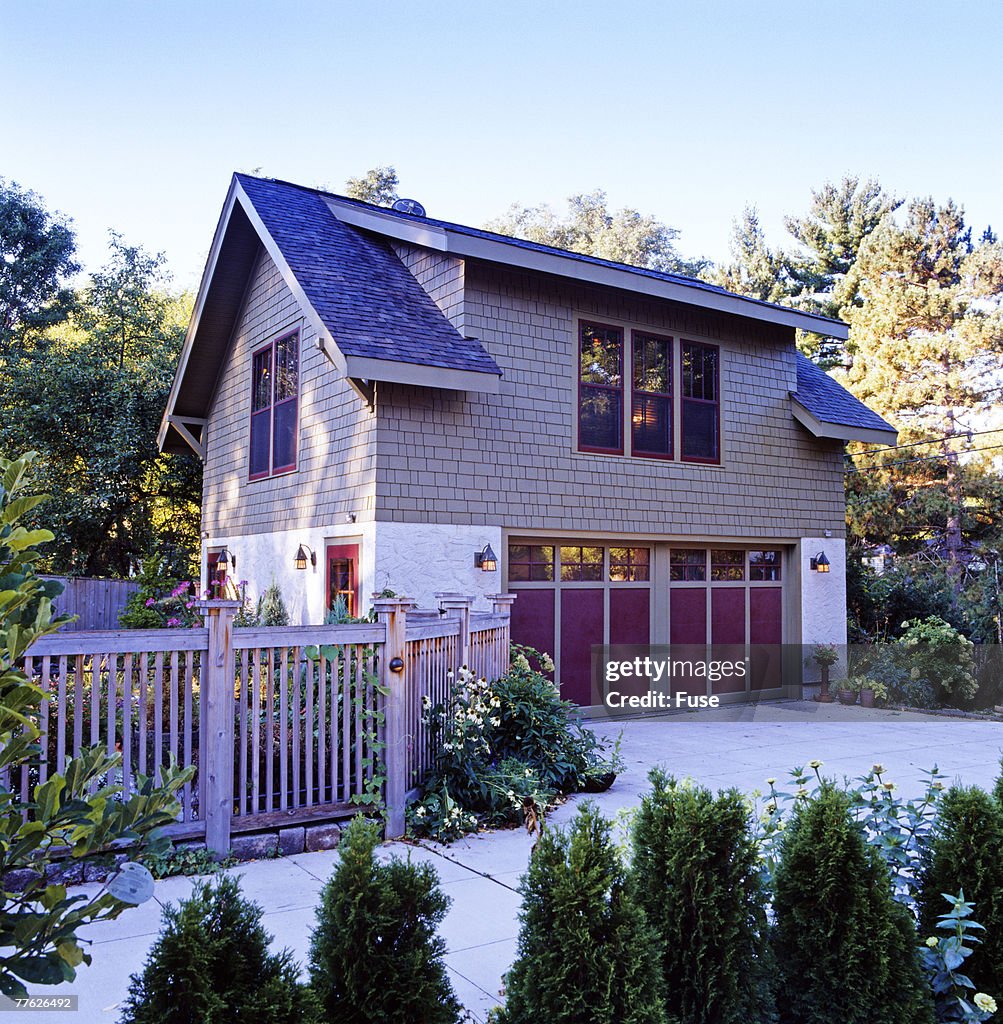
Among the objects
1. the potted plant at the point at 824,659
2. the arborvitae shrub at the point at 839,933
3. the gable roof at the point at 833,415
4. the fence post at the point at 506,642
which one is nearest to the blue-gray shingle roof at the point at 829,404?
the gable roof at the point at 833,415

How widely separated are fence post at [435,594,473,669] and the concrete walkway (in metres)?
1.28

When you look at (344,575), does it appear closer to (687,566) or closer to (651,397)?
(651,397)

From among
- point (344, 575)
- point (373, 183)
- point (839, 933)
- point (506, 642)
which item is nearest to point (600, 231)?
point (373, 183)

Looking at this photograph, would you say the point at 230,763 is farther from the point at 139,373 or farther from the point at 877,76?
the point at 877,76

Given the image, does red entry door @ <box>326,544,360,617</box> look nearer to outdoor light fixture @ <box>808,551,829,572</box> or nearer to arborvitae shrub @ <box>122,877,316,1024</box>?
outdoor light fixture @ <box>808,551,829,572</box>

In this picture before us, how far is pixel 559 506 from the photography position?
10.3 metres

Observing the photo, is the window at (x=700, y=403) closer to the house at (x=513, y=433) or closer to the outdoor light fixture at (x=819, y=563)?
the house at (x=513, y=433)

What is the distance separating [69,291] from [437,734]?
21.3 meters

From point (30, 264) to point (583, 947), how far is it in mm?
24122

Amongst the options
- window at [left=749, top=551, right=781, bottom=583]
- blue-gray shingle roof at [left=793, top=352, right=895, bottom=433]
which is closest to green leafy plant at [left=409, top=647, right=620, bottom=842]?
window at [left=749, top=551, right=781, bottom=583]

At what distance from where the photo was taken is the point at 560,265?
32.2 ft

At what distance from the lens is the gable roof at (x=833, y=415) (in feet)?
40.5

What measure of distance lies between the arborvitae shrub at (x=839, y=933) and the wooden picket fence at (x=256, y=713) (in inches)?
121

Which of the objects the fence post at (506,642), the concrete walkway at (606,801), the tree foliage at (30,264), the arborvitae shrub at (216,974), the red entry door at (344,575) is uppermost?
the tree foliage at (30,264)
